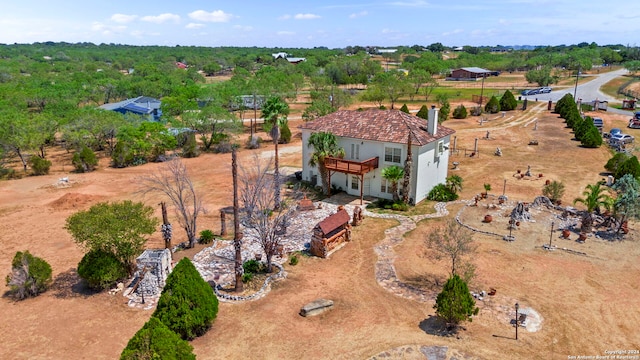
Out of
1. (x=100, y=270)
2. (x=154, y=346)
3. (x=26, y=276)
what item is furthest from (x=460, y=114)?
(x=154, y=346)

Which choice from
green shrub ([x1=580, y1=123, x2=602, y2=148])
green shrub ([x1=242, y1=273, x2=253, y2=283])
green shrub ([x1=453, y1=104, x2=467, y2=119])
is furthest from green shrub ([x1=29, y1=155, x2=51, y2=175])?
green shrub ([x1=580, y1=123, x2=602, y2=148])

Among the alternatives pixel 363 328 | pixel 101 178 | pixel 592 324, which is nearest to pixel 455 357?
pixel 363 328

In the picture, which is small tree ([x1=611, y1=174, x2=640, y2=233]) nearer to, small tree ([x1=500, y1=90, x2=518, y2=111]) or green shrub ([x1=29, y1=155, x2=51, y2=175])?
green shrub ([x1=29, y1=155, x2=51, y2=175])

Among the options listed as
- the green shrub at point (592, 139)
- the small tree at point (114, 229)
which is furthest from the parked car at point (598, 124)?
the small tree at point (114, 229)

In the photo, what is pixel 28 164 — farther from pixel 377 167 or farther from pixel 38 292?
pixel 377 167

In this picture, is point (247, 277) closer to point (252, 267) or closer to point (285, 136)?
point (252, 267)

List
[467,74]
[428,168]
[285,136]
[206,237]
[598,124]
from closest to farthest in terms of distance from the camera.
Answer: [206,237], [428,168], [285,136], [598,124], [467,74]
